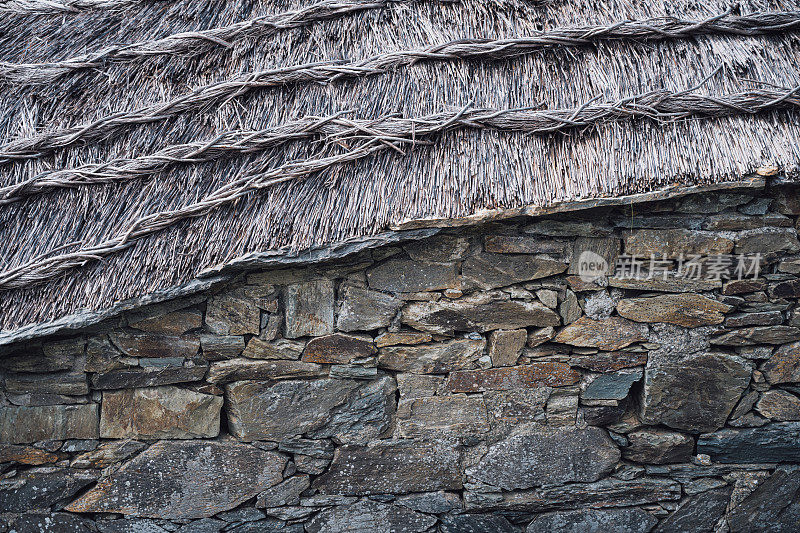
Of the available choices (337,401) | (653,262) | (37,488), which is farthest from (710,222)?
(37,488)

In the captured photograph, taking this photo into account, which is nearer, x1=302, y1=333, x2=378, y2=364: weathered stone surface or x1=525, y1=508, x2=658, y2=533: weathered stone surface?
x1=302, y1=333, x2=378, y2=364: weathered stone surface

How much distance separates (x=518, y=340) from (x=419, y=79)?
3.97 feet

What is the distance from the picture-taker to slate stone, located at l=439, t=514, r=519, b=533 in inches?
98.3

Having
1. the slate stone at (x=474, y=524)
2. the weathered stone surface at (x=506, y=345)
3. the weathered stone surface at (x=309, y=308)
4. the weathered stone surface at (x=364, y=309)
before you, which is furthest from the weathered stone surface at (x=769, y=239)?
the weathered stone surface at (x=309, y=308)

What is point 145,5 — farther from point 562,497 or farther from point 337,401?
point 562,497

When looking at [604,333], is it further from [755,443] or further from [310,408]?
[310,408]

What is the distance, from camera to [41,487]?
2369 mm

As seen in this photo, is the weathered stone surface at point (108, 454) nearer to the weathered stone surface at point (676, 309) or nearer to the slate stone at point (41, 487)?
the slate stone at point (41, 487)

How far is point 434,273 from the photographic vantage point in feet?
7.61

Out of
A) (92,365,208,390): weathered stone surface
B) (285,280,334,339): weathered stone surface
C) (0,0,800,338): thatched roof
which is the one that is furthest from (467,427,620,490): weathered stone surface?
(92,365,208,390): weathered stone surface

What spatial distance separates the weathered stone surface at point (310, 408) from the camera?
2365mm

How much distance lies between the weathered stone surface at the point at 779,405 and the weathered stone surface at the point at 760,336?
25cm

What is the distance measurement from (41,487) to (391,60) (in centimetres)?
238

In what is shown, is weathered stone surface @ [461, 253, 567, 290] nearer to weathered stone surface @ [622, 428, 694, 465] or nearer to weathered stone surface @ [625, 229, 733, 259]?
weathered stone surface @ [625, 229, 733, 259]
